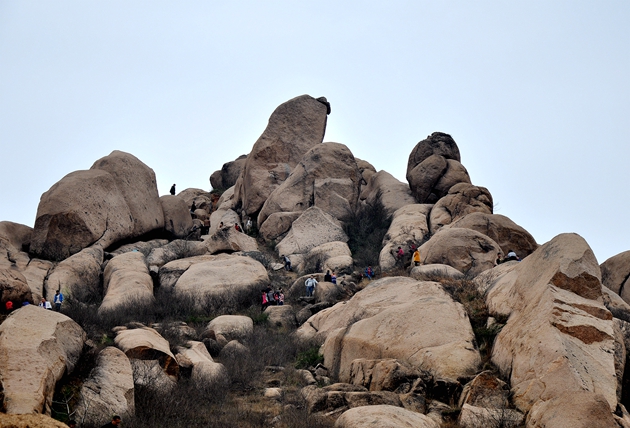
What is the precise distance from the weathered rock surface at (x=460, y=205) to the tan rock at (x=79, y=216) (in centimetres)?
1231

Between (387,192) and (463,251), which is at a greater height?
(387,192)

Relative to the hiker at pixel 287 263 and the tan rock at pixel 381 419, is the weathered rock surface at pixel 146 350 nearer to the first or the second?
the tan rock at pixel 381 419

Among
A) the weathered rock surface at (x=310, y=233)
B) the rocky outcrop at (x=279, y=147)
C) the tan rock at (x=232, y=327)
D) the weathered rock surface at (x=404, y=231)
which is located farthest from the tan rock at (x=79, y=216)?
the weathered rock surface at (x=404, y=231)

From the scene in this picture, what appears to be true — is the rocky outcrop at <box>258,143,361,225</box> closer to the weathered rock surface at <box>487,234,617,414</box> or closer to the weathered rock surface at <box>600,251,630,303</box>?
the weathered rock surface at <box>600,251,630,303</box>

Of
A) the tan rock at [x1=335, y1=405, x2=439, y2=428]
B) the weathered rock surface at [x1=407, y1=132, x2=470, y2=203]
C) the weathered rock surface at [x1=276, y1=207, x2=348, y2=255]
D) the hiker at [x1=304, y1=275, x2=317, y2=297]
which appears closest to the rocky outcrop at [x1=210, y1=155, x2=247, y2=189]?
the weathered rock surface at [x1=407, y1=132, x2=470, y2=203]

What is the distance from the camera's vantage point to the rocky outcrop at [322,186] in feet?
111

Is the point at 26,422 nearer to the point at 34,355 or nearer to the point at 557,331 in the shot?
the point at 34,355

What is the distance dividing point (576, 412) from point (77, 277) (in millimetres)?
18066

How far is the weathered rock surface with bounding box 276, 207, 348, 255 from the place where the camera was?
99.9 feet

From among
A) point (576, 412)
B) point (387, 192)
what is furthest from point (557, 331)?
point (387, 192)

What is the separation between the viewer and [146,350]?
45.0 feet

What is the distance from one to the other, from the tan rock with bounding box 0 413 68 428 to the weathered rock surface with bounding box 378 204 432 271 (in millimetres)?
19328

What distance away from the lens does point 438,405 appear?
39.7ft

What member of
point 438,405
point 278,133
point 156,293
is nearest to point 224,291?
point 156,293
